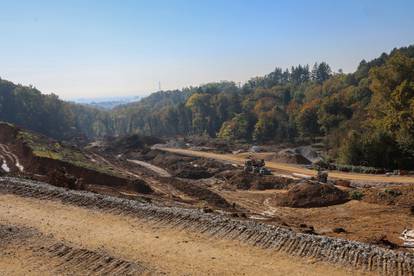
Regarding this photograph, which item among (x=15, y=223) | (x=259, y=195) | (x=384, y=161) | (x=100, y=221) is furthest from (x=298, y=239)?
(x=384, y=161)

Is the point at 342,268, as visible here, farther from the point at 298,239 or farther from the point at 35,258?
the point at 35,258

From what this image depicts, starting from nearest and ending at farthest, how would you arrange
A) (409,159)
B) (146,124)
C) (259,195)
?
(259,195) < (409,159) < (146,124)

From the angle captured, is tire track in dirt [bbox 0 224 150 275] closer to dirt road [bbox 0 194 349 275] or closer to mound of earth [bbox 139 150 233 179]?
dirt road [bbox 0 194 349 275]

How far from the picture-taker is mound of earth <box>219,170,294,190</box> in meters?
38.4

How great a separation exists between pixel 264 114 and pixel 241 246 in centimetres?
8786

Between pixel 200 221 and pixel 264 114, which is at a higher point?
pixel 264 114

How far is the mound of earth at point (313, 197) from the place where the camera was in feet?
95.7

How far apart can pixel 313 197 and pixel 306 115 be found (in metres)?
57.3

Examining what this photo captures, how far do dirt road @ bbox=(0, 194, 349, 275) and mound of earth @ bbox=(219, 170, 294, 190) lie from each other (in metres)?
21.9

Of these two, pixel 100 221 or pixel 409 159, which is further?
pixel 409 159

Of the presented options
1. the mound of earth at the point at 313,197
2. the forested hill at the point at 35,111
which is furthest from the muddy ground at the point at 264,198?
the forested hill at the point at 35,111

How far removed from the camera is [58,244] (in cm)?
1580

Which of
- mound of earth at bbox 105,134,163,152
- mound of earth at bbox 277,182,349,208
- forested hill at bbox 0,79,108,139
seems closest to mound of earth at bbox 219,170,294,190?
mound of earth at bbox 277,182,349,208

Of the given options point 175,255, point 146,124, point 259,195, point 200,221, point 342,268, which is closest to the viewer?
point 342,268
